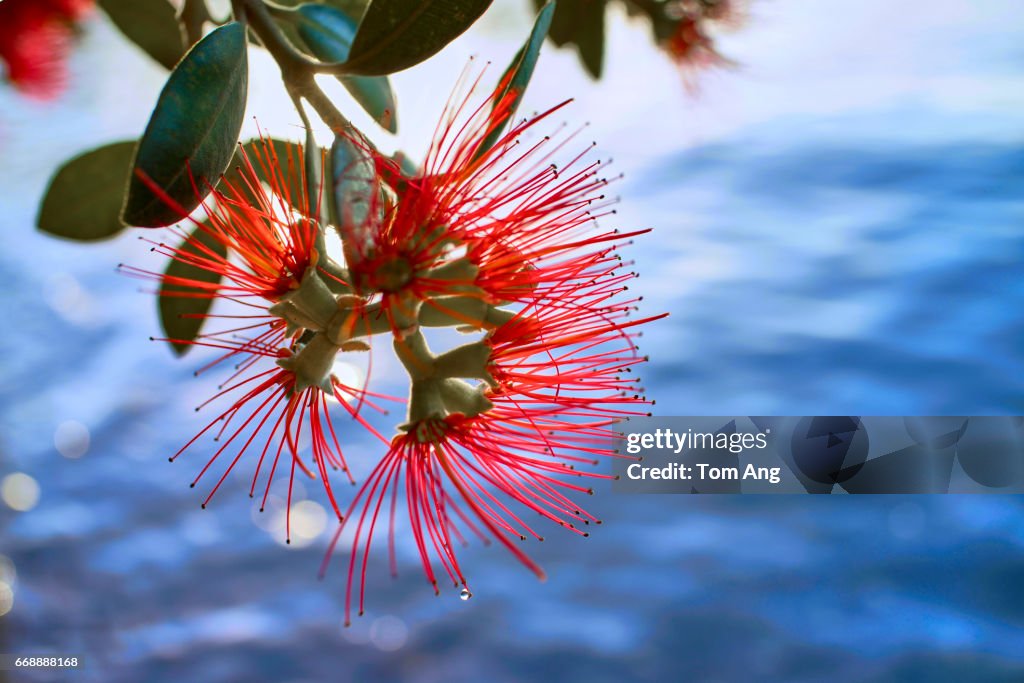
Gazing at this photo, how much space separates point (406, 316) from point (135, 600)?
4.38 feet

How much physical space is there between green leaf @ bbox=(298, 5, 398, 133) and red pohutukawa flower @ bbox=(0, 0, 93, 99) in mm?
547

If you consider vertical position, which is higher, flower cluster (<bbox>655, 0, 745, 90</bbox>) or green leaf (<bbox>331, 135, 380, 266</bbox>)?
flower cluster (<bbox>655, 0, 745, 90</bbox>)

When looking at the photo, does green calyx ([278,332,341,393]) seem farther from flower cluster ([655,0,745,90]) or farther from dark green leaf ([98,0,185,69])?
flower cluster ([655,0,745,90])

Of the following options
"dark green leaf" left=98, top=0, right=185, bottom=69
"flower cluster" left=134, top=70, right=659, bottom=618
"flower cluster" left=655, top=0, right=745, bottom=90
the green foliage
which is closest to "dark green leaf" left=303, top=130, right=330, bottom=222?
"flower cluster" left=134, top=70, right=659, bottom=618

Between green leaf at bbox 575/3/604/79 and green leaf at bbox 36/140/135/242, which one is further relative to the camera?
green leaf at bbox 575/3/604/79

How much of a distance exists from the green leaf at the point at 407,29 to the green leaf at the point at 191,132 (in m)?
0.07

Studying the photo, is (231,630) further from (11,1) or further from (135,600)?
(11,1)

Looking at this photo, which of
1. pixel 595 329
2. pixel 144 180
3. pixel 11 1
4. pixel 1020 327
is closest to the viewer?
pixel 144 180

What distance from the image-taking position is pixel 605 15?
0.99m

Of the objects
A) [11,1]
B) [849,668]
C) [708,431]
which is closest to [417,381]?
[708,431]

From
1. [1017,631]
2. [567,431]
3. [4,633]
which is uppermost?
[567,431]

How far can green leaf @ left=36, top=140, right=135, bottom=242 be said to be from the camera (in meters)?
0.63

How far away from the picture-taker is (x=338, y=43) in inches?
21.0

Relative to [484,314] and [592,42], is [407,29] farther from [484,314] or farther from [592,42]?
[592,42]
